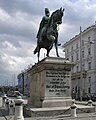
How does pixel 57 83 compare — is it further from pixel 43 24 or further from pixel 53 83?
pixel 43 24

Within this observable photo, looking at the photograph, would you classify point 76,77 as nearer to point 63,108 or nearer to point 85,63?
point 85,63

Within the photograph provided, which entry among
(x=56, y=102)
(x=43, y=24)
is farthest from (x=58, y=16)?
(x=56, y=102)

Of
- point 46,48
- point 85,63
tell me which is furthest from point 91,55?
point 46,48

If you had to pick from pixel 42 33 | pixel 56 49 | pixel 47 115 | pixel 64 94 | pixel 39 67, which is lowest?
pixel 47 115

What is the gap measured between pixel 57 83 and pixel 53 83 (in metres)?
0.27

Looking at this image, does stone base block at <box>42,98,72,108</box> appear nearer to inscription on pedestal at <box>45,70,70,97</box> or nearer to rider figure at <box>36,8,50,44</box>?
inscription on pedestal at <box>45,70,70,97</box>

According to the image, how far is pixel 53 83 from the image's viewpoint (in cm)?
1628

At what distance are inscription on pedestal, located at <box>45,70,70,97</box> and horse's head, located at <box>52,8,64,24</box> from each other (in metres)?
3.37

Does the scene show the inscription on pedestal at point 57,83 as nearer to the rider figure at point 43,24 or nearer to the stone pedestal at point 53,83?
the stone pedestal at point 53,83

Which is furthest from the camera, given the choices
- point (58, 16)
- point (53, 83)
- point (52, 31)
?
point (52, 31)

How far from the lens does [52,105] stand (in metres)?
15.9

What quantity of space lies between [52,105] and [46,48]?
429cm

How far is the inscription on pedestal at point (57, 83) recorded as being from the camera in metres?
16.2

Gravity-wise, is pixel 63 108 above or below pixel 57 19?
below
